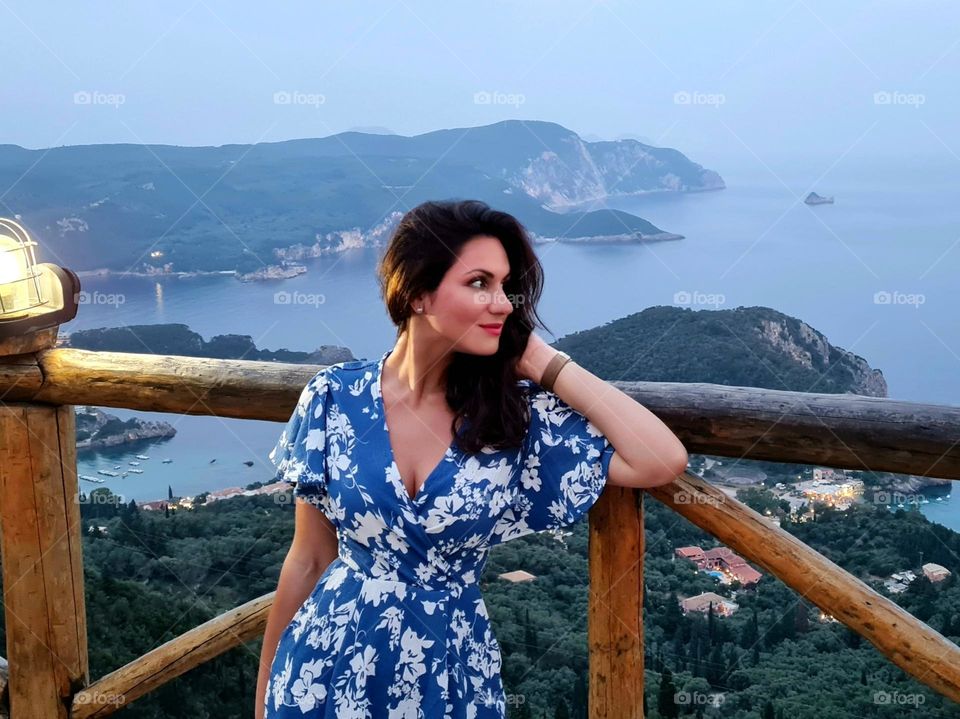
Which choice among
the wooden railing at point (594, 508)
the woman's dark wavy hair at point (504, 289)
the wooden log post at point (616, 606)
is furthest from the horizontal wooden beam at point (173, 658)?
the woman's dark wavy hair at point (504, 289)

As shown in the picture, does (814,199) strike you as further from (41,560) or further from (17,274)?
(41,560)

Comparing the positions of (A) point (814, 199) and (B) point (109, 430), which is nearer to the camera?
(A) point (814, 199)

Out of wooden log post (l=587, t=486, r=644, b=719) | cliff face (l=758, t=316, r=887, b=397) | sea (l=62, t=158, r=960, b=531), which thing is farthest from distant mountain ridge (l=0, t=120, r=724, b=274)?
wooden log post (l=587, t=486, r=644, b=719)

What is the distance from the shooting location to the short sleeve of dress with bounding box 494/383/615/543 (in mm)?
1561

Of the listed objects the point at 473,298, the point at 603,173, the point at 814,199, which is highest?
the point at 603,173

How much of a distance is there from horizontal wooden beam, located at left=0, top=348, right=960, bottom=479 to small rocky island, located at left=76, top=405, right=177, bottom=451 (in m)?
0.66

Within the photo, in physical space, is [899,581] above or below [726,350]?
below

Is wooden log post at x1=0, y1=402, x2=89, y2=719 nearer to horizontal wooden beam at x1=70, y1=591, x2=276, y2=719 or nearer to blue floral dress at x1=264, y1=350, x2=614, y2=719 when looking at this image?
horizontal wooden beam at x1=70, y1=591, x2=276, y2=719

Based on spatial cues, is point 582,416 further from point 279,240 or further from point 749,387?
point 279,240

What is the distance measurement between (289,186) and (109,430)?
→ 11.2ft

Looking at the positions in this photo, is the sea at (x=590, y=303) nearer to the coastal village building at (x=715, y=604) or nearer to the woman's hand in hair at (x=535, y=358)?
the woman's hand in hair at (x=535, y=358)

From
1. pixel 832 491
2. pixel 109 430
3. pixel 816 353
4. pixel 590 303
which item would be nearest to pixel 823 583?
pixel 832 491

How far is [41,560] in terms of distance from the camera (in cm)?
239

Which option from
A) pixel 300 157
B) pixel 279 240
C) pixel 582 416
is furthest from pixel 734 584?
pixel 300 157
